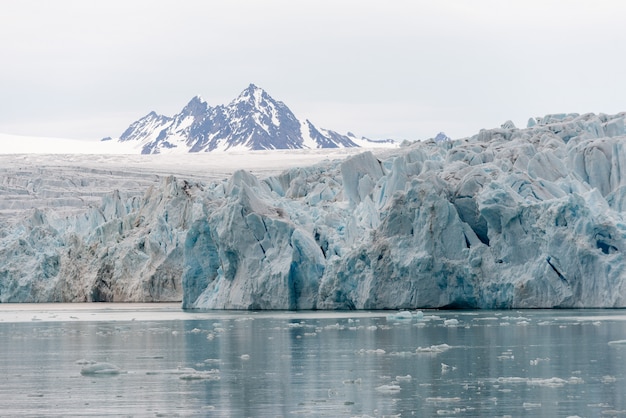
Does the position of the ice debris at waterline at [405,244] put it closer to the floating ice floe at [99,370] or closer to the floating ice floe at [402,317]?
the floating ice floe at [402,317]

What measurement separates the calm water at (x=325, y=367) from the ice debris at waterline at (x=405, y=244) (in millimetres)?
1866

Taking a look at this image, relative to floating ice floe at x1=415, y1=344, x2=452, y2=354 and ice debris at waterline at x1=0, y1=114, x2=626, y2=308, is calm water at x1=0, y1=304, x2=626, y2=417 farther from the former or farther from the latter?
ice debris at waterline at x1=0, y1=114, x2=626, y2=308

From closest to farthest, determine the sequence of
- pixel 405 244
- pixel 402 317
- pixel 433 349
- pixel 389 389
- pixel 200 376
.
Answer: pixel 389 389 < pixel 200 376 < pixel 433 349 < pixel 402 317 < pixel 405 244

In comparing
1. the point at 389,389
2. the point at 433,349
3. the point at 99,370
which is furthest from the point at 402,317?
the point at 389,389

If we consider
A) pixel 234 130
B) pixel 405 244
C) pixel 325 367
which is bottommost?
pixel 325 367

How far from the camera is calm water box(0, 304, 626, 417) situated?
31.4 feet

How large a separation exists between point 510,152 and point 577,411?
77.0 ft

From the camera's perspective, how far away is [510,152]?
3198cm

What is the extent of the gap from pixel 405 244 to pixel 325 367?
1108 centimetres

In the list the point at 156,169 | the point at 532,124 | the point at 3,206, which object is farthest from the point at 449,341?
the point at 156,169

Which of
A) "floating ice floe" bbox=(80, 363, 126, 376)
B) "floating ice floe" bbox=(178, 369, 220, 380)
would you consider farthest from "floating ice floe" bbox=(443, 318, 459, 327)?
"floating ice floe" bbox=(80, 363, 126, 376)

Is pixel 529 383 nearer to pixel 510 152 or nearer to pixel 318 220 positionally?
pixel 318 220

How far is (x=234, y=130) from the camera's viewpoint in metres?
155

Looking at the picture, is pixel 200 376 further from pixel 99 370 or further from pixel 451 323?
pixel 451 323
